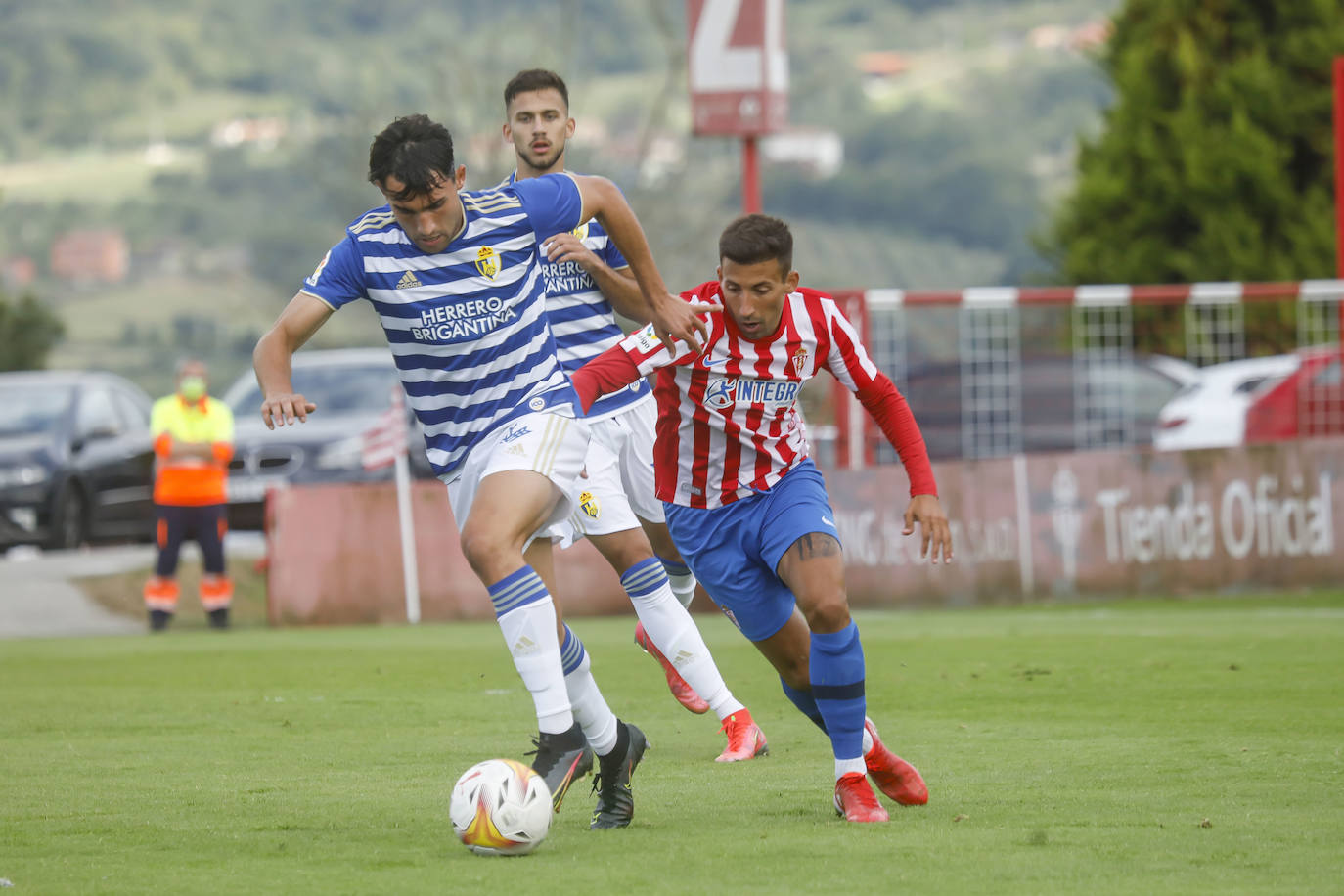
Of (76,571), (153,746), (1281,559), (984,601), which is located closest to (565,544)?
(153,746)

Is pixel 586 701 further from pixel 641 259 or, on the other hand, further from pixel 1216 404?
pixel 1216 404

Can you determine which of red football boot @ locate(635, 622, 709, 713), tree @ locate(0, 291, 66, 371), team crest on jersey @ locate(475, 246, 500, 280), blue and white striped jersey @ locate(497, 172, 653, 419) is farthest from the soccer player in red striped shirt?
tree @ locate(0, 291, 66, 371)

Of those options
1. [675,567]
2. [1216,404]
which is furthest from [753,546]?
[1216,404]

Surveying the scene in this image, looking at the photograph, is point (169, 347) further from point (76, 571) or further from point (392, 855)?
point (392, 855)

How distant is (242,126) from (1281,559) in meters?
102

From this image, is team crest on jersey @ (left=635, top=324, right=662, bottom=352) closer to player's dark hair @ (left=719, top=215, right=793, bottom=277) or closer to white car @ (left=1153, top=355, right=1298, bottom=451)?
player's dark hair @ (left=719, top=215, right=793, bottom=277)

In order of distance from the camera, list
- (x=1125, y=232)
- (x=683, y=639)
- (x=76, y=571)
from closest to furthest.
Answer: (x=683, y=639) < (x=76, y=571) < (x=1125, y=232)

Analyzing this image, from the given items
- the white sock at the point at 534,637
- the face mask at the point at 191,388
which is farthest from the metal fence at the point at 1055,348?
the white sock at the point at 534,637

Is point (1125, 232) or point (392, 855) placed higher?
point (1125, 232)

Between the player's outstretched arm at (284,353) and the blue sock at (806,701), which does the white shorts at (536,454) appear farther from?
the blue sock at (806,701)

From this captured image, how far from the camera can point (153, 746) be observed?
803 centimetres

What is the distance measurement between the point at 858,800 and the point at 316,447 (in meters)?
12.6

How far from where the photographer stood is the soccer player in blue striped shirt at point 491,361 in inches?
233

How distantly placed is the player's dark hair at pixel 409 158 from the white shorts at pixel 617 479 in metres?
1.33
